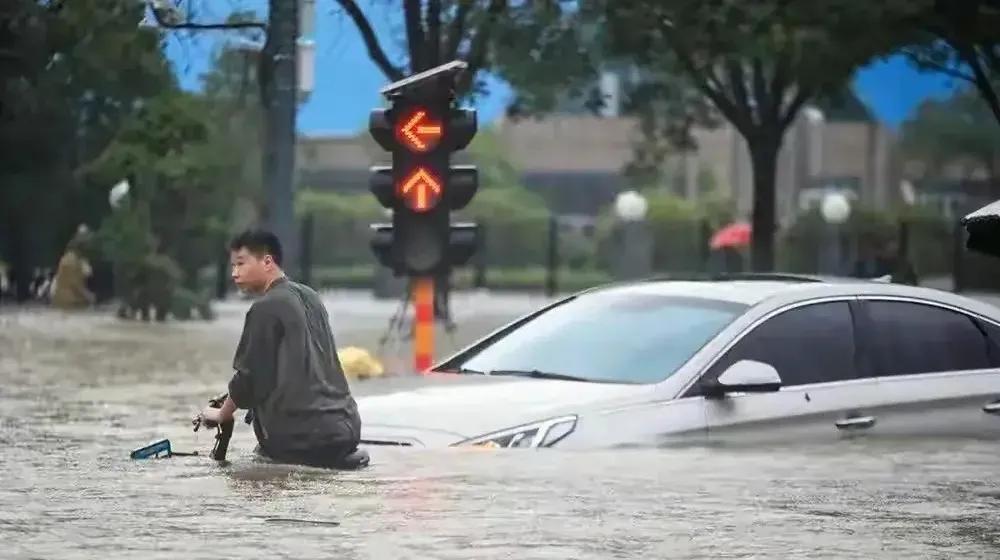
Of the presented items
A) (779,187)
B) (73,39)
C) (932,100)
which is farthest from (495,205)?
(73,39)

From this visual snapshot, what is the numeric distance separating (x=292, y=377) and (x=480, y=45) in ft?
67.0

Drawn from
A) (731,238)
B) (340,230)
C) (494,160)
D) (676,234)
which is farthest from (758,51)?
(494,160)

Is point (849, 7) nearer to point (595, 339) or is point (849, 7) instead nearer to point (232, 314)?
point (595, 339)

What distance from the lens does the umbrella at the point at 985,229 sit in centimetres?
949

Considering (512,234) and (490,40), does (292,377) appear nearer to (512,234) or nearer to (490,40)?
(490,40)

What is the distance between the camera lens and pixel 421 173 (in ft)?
56.3

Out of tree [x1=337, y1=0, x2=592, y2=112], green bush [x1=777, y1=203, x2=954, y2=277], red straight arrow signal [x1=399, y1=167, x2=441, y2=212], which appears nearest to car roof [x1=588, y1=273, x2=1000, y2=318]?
red straight arrow signal [x1=399, y1=167, x2=441, y2=212]

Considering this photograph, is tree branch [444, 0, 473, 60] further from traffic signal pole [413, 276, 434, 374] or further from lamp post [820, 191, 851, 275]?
lamp post [820, 191, 851, 275]

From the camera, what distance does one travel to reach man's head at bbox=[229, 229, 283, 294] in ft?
33.8

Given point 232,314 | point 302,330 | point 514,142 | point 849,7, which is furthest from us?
point 514,142

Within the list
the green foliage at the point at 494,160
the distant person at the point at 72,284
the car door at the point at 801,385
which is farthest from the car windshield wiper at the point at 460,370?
the green foliage at the point at 494,160

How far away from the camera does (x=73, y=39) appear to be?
26094 mm

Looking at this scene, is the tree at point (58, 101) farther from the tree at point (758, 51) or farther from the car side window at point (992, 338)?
the car side window at point (992, 338)

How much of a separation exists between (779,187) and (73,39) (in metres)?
45.1
